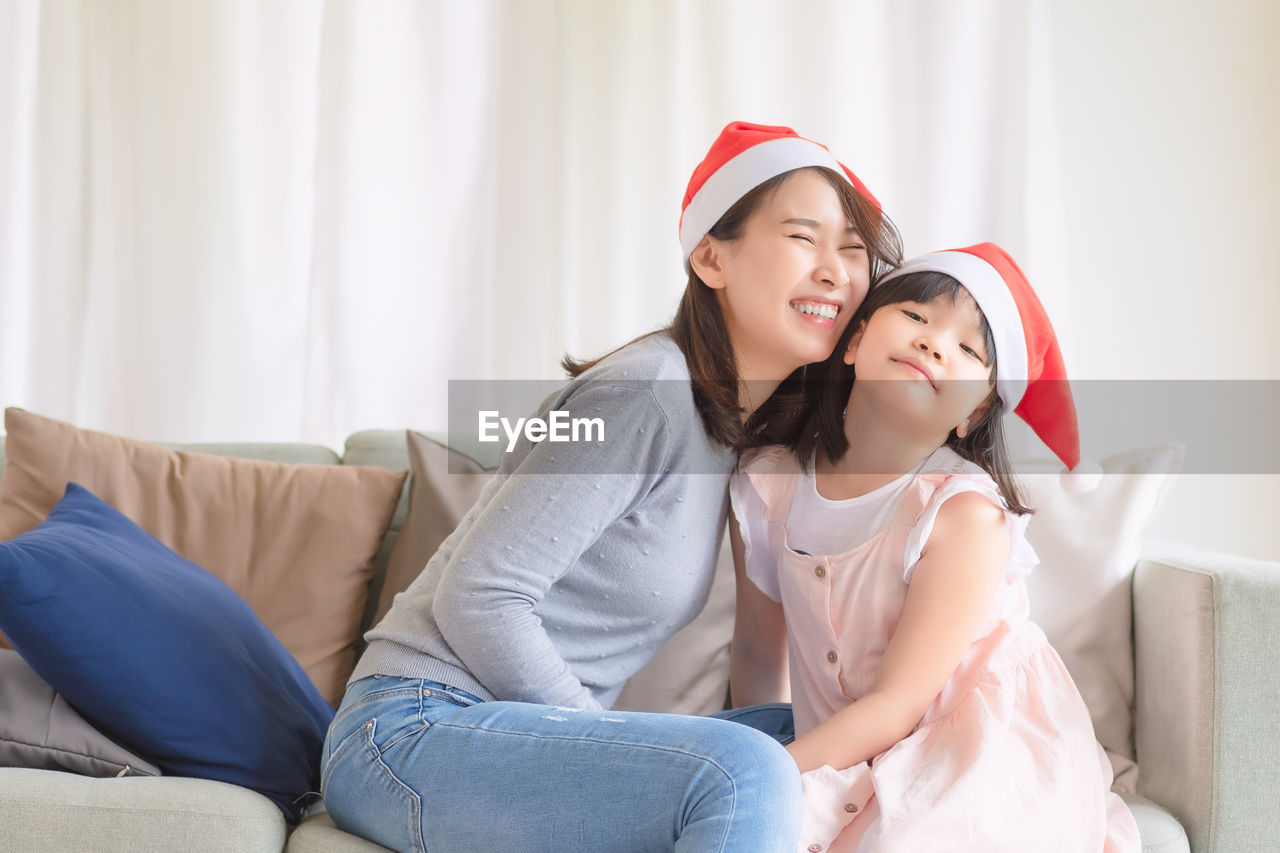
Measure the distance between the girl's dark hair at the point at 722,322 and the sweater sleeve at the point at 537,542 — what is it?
10 cm

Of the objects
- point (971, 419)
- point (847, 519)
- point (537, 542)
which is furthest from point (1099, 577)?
point (537, 542)

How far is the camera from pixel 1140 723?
4.68 feet

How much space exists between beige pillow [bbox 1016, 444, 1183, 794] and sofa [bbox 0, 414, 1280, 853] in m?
0.02

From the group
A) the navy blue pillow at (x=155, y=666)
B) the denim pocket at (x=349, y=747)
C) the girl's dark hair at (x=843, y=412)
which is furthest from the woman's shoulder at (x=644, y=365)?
the navy blue pillow at (x=155, y=666)

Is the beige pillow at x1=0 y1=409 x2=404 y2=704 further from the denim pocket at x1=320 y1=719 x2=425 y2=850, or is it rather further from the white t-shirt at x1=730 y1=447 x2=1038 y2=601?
the white t-shirt at x1=730 y1=447 x2=1038 y2=601

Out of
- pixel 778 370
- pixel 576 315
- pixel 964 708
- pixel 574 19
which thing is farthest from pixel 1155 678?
pixel 574 19

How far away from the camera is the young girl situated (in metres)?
1.06

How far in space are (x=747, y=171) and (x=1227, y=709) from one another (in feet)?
2.93

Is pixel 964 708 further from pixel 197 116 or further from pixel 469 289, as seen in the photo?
pixel 197 116

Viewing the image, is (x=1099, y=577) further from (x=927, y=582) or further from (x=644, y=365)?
(x=644, y=365)

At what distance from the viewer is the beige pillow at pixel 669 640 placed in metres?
1.55

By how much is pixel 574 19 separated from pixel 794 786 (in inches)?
69.7

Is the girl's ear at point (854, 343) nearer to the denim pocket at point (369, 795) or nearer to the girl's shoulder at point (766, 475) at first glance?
the girl's shoulder at point (766, 475)

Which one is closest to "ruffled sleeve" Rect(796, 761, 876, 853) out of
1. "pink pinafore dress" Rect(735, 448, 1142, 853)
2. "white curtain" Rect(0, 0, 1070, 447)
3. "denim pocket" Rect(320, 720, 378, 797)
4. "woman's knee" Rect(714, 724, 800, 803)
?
"pink pinafore dress" Rect(735, 448, 1142, 853)
